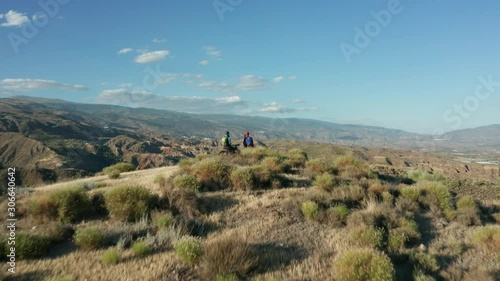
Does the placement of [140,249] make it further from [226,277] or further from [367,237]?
[367,237]

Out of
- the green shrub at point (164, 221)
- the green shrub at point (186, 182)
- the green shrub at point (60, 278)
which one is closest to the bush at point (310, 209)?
the green shrub at point (186, 182)

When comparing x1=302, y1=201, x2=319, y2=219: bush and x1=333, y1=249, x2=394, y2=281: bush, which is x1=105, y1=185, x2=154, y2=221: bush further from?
x1=333, y1=249, x2=394, y2=281: bush

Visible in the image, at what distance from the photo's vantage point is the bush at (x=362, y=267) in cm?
728

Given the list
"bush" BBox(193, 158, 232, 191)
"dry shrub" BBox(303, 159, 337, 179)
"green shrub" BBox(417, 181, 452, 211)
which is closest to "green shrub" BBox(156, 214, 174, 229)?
"bush" BBox(193, 158, 232, 191)

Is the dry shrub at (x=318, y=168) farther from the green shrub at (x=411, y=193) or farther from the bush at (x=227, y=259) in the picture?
the bush at (x=227, y=259)

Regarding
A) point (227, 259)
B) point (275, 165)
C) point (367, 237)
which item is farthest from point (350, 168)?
point (227, 259)

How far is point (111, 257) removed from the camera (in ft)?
23.5

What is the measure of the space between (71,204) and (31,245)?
2.97 m

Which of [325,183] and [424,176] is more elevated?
[325,183]

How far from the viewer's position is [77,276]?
6.67 meters

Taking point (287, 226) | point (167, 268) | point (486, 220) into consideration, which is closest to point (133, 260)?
point (167, 268)

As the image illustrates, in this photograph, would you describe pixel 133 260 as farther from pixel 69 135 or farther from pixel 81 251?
pixel 69 135

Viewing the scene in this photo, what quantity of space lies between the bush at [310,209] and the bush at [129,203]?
4.93 metres

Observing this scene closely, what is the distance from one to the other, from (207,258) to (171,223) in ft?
8.60
